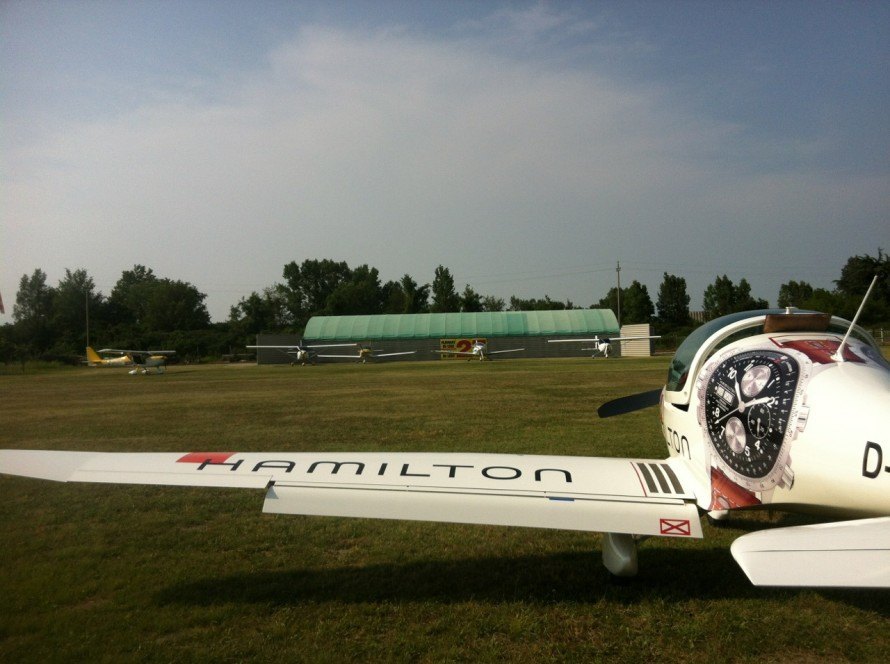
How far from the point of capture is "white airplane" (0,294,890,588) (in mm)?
2922

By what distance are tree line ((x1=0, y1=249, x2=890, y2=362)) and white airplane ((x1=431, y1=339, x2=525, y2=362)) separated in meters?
17.4

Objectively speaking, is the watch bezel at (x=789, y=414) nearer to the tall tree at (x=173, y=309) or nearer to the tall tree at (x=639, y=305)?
the tall tree at (x=639, y=305)

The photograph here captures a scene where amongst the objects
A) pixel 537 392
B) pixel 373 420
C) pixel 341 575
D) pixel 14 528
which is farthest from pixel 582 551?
pixel 537 392

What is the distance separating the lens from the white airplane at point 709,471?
115 inches

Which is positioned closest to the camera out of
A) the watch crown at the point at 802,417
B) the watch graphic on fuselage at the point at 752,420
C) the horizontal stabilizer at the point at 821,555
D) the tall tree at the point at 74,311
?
the horizontal stabilizer at the point at 821,555

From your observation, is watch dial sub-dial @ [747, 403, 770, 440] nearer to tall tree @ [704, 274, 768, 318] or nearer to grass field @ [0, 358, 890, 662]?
grass field @ [0, 358, 890, 662]

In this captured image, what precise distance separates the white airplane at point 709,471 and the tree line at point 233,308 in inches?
2065

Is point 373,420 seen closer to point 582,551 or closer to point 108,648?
point 582,551

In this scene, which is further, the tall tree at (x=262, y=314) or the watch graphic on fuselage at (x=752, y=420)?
the tall tree at (x=262, y=314)

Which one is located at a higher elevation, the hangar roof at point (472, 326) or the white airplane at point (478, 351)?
the hangar roof at point (472, 326)

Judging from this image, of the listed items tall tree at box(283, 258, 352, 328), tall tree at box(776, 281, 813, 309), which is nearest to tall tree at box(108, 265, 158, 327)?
tall tree at box(283, 258, 352, 328)

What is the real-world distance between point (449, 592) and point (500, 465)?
1030mm

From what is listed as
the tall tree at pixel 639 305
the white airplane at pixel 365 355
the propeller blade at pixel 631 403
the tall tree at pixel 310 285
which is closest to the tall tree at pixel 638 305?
the tall tree at pixel 639 305

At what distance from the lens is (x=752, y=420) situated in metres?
3.56
